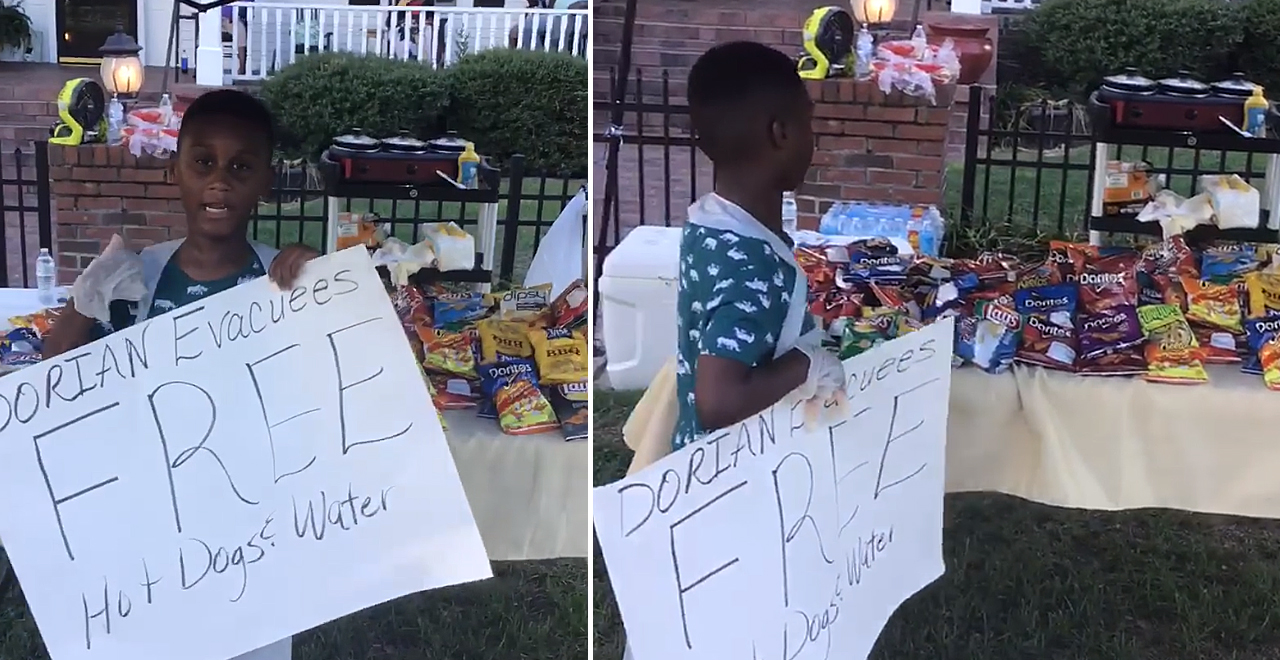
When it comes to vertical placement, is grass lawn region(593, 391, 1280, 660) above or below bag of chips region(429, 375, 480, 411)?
below

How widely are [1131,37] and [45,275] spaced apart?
5.25 ft

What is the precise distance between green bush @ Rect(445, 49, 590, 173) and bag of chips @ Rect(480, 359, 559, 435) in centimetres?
32

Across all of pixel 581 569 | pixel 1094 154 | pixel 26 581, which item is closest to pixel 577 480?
pixel 26 581

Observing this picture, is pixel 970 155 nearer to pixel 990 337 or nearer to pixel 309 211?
pixel 990 337

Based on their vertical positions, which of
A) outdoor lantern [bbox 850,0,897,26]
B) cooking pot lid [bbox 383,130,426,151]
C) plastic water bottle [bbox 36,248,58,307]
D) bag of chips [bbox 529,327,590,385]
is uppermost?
outdoor lantern [bbox 850,0,897,26]

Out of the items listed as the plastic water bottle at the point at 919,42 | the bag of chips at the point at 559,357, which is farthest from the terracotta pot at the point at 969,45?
the bag of chips at the point at 559,357

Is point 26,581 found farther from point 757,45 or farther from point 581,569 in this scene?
point 581,569

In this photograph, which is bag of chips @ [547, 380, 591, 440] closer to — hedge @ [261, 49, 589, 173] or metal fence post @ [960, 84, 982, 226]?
hedge @ [261, 49, 589, 173]

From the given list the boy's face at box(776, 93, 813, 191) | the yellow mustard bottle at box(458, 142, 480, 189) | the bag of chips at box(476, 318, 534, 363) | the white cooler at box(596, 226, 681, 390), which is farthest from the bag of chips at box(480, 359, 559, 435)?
the boy's face at box(776, 93, 813, 191)

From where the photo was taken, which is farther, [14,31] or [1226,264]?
[1226,264]

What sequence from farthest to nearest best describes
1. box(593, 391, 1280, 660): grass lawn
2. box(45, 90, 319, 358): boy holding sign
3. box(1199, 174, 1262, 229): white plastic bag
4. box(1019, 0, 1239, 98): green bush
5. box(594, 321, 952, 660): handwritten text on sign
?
1. box(593, 391, 1280, 660): grass lawn
2. box(1199, 174, 1262, 229): white plastic bag
3. box(1019, 0, 1239, 98): green bush
4. box(45, 90, 319, 358): boy holding sign
5. box(594, 321, 952, 660): handwritten text on sign

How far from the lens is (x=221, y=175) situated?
1.53m

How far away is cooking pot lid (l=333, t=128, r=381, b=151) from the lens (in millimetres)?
1691

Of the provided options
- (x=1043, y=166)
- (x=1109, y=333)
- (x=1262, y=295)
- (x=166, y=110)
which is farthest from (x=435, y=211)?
(x=1262, y=295)
